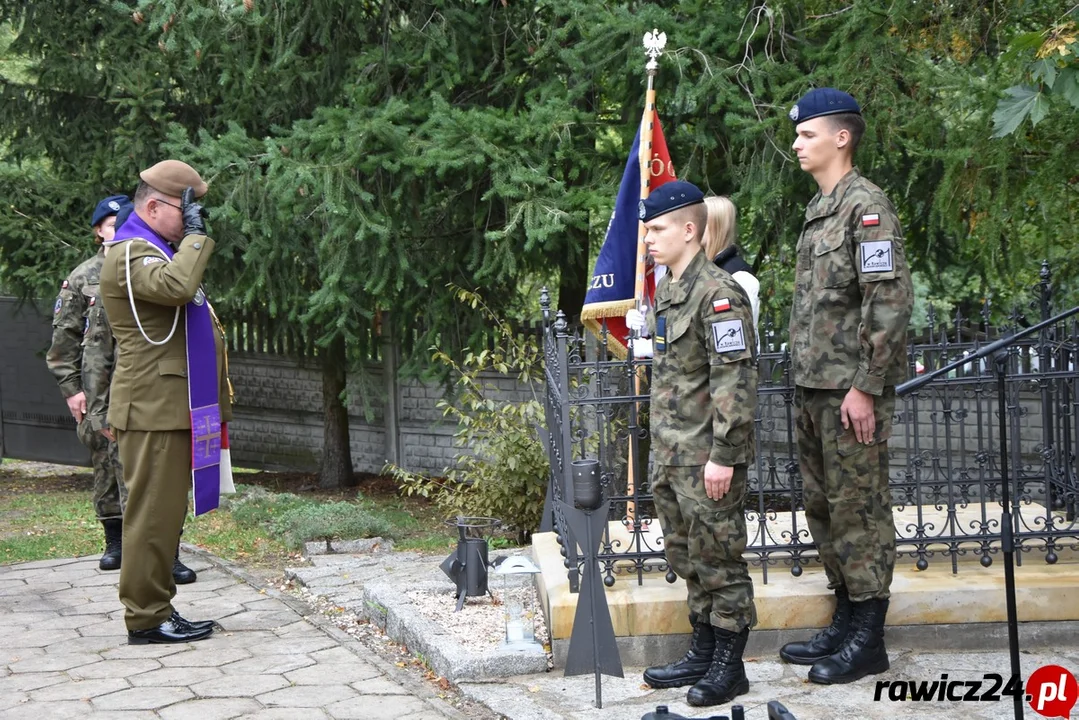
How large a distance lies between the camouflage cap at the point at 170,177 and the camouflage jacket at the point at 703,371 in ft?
7.74

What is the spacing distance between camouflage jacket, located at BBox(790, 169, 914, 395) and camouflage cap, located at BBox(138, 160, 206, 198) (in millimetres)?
2845

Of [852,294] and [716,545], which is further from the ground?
[852,294]

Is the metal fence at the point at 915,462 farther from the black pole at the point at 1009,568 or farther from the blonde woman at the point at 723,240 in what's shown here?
the black pole at the point at 1009,568

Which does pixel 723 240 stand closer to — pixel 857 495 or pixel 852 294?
pixel 852 294

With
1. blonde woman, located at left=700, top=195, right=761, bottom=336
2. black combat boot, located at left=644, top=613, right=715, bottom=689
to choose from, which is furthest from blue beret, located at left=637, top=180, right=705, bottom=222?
black combat boot, located at left=644, top=613, right=715, bottom=689

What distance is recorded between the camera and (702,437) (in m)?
4.29

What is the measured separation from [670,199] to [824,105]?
71cm

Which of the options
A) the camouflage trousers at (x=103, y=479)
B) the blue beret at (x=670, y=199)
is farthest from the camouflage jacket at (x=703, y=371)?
the camouflage trousers at (x=103, y=479)

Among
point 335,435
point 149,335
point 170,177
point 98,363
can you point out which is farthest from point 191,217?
point 335,435

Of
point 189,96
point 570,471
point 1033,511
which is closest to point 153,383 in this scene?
point 570,471

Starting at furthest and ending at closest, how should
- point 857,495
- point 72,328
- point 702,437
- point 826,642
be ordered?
point 72,328
point 826,642
point 857,495
point 702,437

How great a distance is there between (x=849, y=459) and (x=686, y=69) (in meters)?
4.20

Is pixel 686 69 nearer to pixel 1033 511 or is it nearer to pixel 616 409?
pixel 616 409

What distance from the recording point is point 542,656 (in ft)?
15.5
